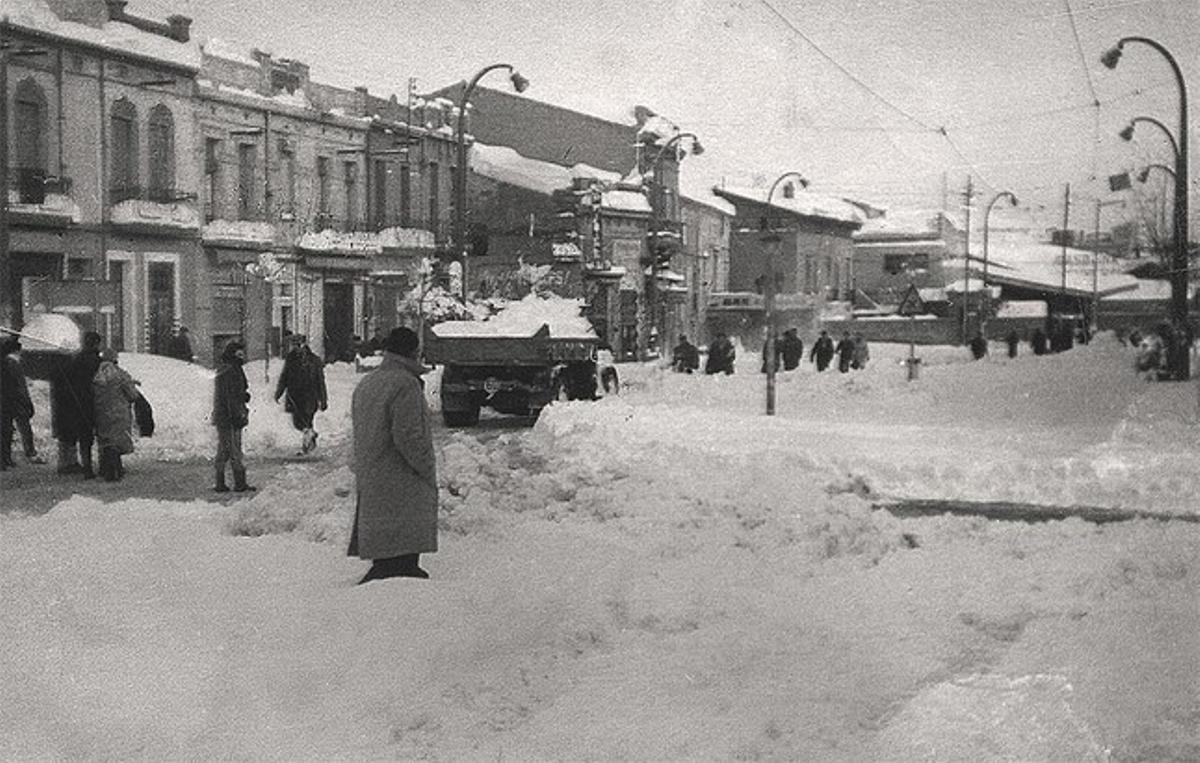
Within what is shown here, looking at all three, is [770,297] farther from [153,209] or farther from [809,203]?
[153,209]

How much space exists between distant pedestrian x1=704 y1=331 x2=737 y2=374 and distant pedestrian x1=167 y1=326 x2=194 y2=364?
2239 mm

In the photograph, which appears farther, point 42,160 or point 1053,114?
point 42,160

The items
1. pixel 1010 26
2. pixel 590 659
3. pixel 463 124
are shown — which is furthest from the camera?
pixel 463 124

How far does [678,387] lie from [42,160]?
9.37ft

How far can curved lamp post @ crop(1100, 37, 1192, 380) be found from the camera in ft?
14.1

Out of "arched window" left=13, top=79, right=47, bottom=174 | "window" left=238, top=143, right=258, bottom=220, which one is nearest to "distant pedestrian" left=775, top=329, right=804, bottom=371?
"window" left=238, top=143, right=258, bottom=220

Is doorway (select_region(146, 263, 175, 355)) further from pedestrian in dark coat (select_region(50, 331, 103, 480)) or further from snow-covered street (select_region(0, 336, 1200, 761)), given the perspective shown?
pedestrian in dark coat (select_region(50, 331, 103, 480))

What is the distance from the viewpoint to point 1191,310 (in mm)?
4422

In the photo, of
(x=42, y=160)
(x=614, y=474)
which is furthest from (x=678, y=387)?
(x=42, y=160)

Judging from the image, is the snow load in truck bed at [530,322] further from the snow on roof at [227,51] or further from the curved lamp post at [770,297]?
the snow on roof at [227,51]

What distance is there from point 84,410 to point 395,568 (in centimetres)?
178

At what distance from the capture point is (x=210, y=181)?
4.91 metres

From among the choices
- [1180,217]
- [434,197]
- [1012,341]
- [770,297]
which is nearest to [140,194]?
[434,197]

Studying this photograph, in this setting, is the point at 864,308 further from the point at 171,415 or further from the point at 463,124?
the point at 171,415
